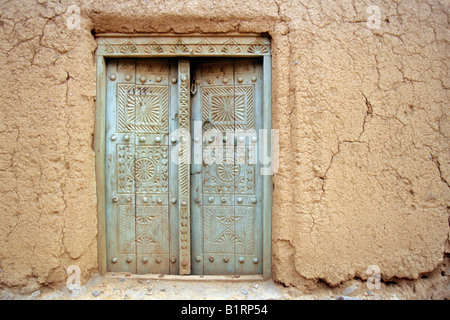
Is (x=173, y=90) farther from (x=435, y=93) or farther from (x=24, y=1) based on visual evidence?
(x=435, y=93)

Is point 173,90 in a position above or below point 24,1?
below

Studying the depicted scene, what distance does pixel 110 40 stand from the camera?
1.92 m

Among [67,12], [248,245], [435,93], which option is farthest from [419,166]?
[67,12]

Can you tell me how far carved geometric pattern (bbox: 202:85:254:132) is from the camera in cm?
201

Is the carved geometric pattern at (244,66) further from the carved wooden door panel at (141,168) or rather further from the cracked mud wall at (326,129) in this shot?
the carved wooden door panel at (141,168)

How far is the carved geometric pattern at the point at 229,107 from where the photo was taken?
2010 mm

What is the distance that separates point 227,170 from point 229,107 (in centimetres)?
48

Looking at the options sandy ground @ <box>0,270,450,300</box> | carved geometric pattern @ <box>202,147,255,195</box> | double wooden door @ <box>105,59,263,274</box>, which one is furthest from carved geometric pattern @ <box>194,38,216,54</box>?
sandy ground @ <box>0,270,450,300</box>

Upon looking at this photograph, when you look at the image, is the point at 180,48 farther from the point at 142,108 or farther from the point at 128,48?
the point at 142,108

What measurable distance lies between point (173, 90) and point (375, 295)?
6.61ft

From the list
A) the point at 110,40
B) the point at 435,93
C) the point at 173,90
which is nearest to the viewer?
the point at 435,93

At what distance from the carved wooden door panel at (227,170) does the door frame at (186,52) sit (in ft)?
0.34

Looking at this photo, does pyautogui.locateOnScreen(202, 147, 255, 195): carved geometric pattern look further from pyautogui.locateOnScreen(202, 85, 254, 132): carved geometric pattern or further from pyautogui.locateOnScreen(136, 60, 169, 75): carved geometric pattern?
pyautogui.locateOnScreen(136, 60, 169, 75): carved geometric pattern

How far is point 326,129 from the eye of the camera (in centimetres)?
177
